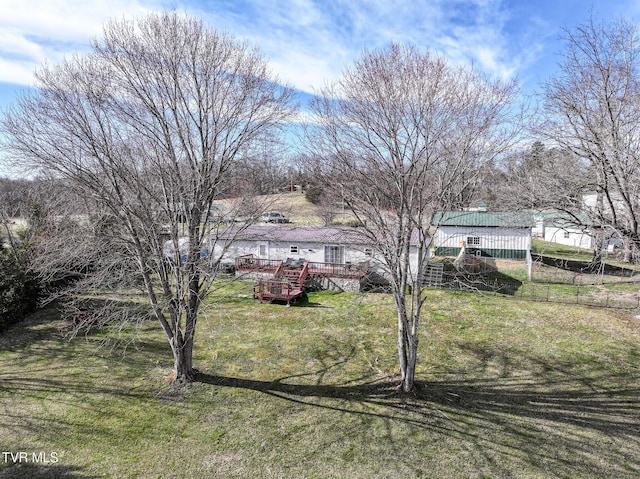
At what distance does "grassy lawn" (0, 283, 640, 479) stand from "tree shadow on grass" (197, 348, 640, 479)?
4 cm

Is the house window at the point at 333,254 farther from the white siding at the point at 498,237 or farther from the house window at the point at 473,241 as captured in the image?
the house window at the point at 473,241

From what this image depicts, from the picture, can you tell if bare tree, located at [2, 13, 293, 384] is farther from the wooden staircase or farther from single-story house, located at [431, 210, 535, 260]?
single-story house, located at [431, 210, 535, 260]

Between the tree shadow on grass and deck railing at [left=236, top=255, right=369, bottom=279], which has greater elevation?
deck railing at [left=236, top=255, right=369, bottom=279]

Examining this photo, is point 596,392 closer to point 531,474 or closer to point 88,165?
point 531,474

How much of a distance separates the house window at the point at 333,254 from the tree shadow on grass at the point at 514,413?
10.5 m

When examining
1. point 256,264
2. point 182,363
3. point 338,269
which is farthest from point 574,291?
point 182,363

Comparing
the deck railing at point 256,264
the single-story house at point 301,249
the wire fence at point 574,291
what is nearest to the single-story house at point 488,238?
the wire fence at point 574,291

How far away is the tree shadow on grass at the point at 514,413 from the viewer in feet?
20.7

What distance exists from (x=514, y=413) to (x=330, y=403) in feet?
13.4

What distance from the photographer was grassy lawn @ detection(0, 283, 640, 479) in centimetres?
625

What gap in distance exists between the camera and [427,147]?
7.56 m

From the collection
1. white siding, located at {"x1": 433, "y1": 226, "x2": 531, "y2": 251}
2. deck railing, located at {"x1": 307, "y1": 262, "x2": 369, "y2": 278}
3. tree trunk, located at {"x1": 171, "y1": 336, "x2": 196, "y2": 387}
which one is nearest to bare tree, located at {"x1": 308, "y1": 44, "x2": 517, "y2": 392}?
tree trunk, located at {"x1": 171, "y1": 336, "x2": 196, "y2": 387}

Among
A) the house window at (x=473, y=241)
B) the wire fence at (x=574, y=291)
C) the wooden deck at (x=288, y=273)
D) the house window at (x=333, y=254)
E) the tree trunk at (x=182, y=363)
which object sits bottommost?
the tree trunk at (x=182, y=363)

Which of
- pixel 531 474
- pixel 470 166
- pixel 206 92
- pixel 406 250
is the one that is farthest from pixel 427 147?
pixel 531 474
